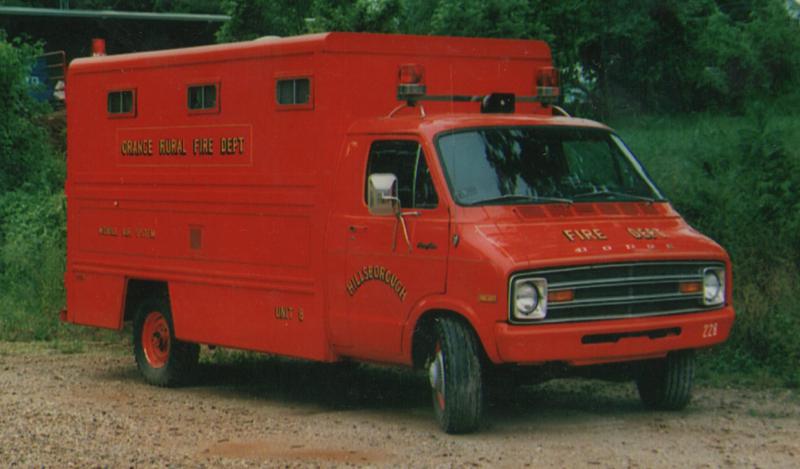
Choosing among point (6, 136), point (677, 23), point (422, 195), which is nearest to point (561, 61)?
point (677, 23)

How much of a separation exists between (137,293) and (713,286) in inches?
220

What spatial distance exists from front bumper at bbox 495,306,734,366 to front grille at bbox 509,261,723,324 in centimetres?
6

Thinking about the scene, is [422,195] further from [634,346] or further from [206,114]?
[206,114]

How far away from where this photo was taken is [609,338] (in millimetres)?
9508

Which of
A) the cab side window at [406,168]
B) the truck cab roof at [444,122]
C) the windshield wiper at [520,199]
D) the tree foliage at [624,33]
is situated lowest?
the windshield wiper at [520,199]

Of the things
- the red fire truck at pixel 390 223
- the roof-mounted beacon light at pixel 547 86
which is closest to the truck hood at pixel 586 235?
the red fire truck at pixel 390 223

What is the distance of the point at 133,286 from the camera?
43.7ft

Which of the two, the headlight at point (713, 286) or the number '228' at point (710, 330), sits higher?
the headlight at point (713, 286)

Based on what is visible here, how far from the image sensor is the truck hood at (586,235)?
939 centimetres

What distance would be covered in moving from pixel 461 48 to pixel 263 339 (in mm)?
2774

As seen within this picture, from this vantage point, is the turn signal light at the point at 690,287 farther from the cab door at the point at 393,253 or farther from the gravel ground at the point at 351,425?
the cab door at the point at 393,253

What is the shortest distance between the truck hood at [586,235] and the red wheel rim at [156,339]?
4309mm

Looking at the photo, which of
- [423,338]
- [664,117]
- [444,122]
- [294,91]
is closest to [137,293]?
[294,91]

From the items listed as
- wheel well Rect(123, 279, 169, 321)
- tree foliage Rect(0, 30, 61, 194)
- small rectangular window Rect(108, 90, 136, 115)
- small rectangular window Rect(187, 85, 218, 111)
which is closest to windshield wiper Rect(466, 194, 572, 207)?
small rectangular window Rect(187, 85, 218, 111)
